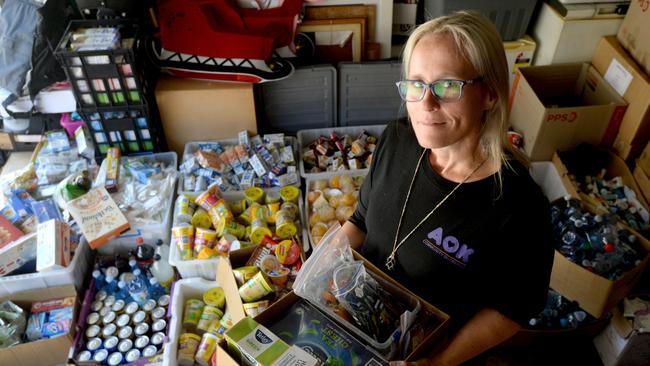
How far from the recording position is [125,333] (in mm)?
1896

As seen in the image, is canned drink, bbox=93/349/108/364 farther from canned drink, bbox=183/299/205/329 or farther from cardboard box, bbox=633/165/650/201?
cardboard box, bbox=633/165/650/201

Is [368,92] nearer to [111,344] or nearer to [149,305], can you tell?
[149,305]

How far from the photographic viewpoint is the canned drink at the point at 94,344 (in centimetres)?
186

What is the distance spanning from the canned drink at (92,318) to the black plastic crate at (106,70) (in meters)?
0.99

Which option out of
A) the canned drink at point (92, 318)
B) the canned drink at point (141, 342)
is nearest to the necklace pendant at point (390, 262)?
the canned drink at point (141, 342)

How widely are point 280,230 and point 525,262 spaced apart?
48.0 inches

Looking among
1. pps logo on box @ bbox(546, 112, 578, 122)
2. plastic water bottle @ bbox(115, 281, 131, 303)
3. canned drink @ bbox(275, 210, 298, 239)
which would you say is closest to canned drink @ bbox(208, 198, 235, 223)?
canned drink @ bbox(275, 210, 298, 239)

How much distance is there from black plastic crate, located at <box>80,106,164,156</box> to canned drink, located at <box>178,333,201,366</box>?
1097 mm

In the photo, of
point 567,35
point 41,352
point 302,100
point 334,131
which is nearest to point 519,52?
point 567,35

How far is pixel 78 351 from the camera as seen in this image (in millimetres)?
1874

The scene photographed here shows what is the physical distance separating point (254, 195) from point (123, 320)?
764 millimetres

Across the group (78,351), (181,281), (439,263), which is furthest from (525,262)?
(78,351)

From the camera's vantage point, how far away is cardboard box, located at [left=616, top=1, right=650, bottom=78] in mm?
2307

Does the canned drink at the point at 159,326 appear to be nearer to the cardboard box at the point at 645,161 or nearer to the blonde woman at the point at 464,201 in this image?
the blonde woman at the point at 464,201
